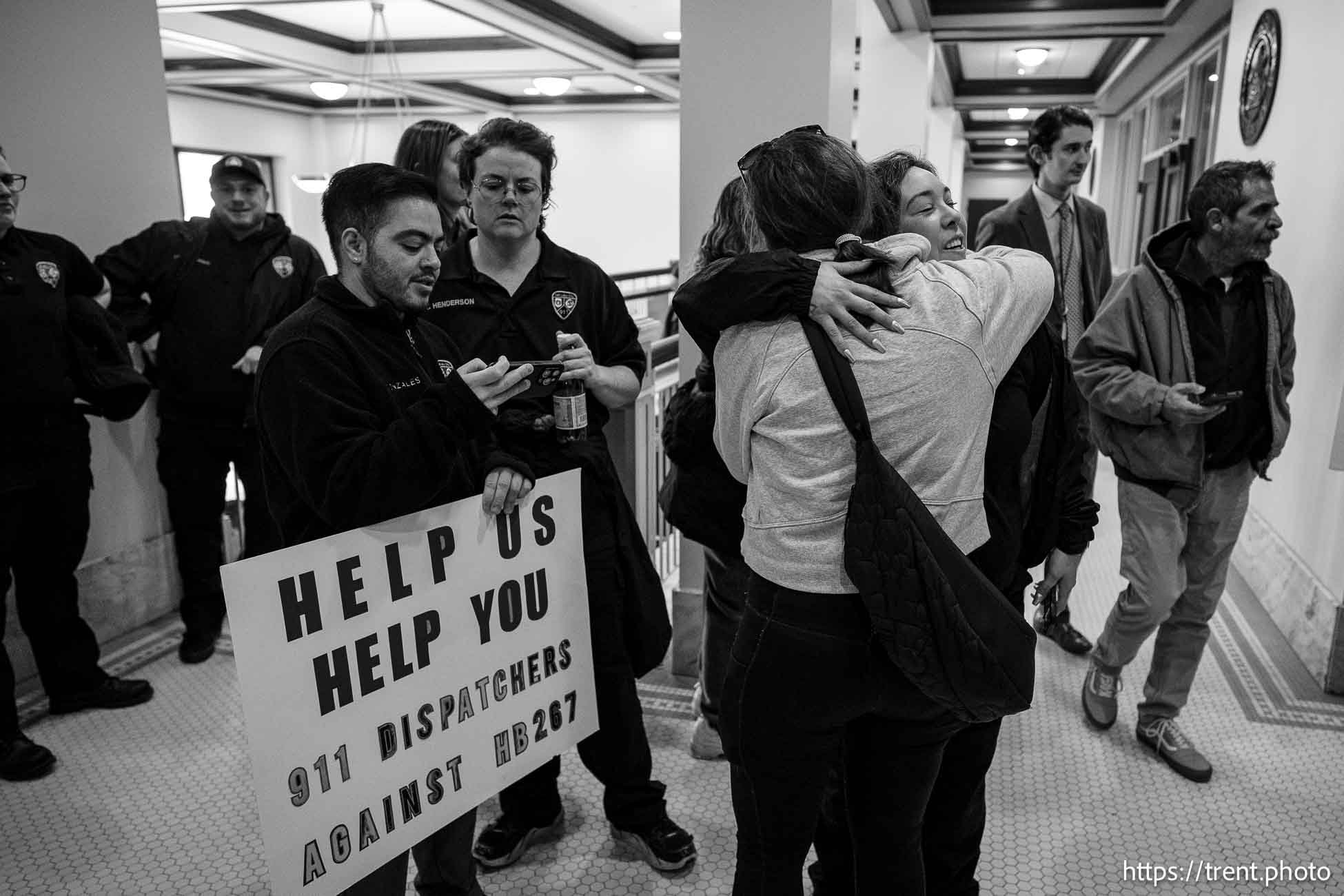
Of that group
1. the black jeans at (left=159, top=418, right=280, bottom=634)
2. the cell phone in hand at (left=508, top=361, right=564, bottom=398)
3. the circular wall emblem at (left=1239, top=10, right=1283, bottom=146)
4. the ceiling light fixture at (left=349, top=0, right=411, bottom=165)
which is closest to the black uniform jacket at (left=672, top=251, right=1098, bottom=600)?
the cell phone in hand at (left=508, top=361, right=564, bottom=398)

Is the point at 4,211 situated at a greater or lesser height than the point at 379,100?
lesser

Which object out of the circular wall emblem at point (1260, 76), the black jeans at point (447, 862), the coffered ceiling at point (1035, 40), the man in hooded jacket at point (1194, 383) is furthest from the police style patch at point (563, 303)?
the coffered ceiling at point (1035, 40)

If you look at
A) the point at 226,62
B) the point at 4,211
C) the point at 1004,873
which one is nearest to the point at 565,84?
the point at 226,62

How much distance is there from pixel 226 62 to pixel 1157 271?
1027cm

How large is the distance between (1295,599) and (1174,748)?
108cm

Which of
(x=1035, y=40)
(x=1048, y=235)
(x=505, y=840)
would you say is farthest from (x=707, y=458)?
(x=1035, y=40)

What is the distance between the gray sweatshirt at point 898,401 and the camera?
44.0 inches

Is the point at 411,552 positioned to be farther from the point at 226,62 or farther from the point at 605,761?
the point at 226,62

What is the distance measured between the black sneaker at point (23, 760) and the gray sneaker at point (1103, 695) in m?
2.89

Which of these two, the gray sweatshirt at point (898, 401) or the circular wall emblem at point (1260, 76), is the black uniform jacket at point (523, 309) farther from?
the circular wall emblem at point (1260, 76)

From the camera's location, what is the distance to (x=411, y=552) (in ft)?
5.16

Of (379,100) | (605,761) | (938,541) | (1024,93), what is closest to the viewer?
(938,541)

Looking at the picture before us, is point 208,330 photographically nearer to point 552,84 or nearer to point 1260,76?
point 1260,76

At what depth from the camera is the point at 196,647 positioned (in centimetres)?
312
